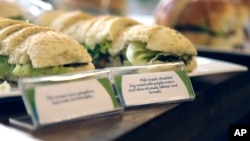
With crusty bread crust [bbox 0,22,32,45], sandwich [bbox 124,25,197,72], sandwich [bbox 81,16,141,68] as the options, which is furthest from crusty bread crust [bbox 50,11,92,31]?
crusty bread crust [bbox 0,22,32,45]

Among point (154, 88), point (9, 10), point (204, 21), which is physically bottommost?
point (204, 21)

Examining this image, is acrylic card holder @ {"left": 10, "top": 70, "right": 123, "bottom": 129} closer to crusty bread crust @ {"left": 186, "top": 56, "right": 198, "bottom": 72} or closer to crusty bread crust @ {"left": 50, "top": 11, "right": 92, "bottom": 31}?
crusty bread crust @ {"left": 186, "top": 56, "right": 198, "bottom": 72}

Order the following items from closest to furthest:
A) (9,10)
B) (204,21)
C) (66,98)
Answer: (66,98) < (9,10) < (204,21)

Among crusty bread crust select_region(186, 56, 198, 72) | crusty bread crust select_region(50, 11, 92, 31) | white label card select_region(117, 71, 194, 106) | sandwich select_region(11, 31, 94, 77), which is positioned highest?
sandwich select_region(11, 31, 94, 77)

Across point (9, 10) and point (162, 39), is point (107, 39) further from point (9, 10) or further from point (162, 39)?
point (9, 10)

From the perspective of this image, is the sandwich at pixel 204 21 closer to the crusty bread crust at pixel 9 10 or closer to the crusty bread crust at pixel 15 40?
the crusty bread crust at pixel 9 10

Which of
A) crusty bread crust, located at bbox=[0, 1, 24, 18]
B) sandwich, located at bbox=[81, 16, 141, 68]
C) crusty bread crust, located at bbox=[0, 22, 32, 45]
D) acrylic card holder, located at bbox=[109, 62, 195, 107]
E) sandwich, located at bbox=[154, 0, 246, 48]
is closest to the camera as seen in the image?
acrylic card holder, located at bbox=[109, 62, 195, 107]

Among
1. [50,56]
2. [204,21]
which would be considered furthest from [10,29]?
[204,21]

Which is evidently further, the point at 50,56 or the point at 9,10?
the point at 9,10

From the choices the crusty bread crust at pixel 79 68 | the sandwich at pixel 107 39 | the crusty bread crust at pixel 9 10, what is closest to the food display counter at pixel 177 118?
the crusty bread crust at pixel 79 68
